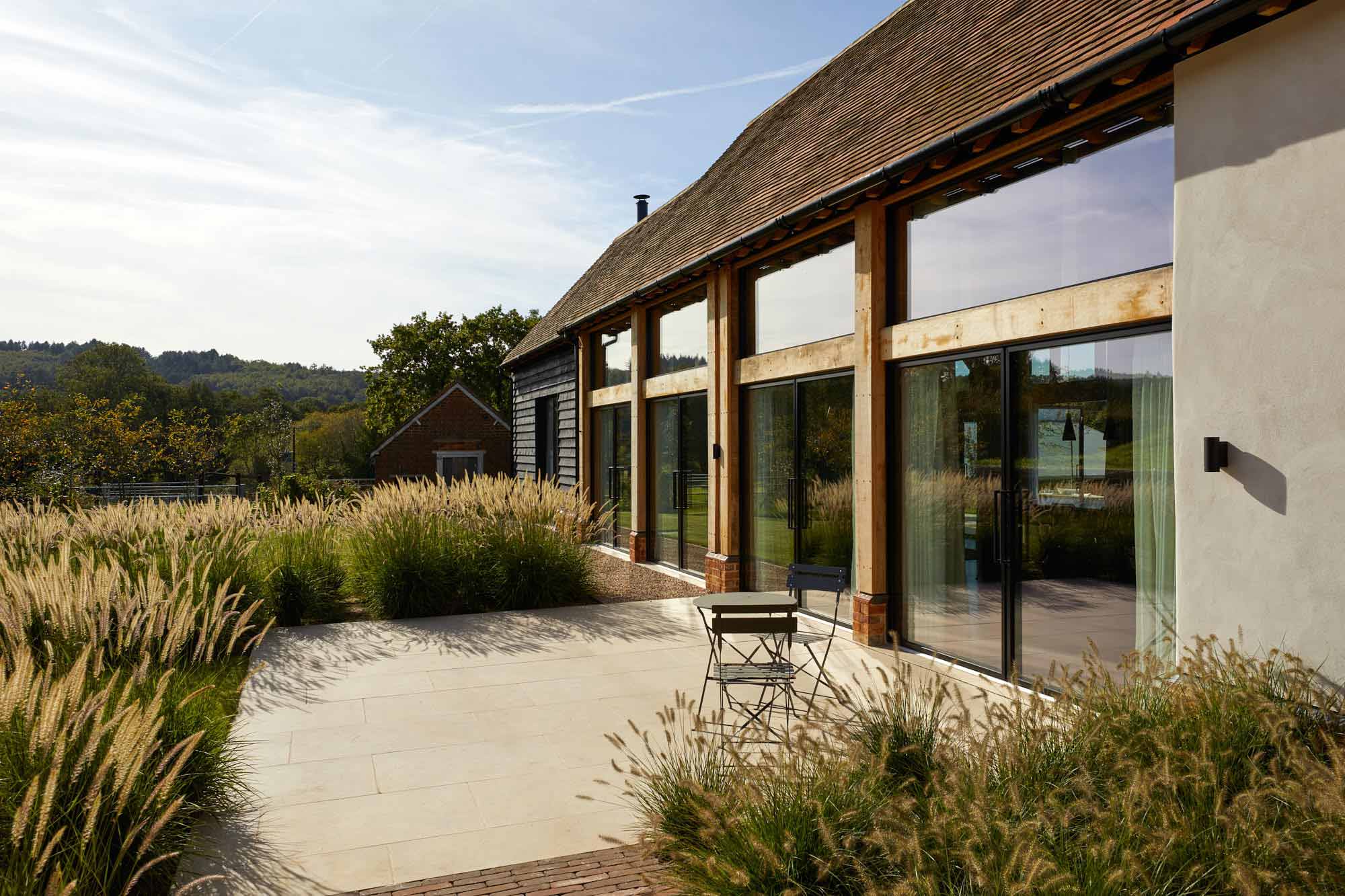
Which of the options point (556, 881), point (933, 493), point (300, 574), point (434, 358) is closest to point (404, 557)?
point (300, 574)

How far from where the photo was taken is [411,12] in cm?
1008

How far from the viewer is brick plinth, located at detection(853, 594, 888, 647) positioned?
7.31m

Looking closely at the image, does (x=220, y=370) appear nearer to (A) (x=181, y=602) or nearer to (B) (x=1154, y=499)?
(A) (x=181, y=602)

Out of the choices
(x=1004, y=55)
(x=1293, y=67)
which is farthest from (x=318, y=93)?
(x=1293, y=67)

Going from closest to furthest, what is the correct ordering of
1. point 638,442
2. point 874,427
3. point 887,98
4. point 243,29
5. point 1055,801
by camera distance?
point 1055,801
point 874,427
point 887,98
point 638,442
point 243,29

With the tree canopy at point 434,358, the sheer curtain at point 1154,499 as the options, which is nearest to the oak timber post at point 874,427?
the sheer curtain at point 1154,499

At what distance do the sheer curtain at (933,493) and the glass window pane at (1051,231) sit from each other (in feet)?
2.16

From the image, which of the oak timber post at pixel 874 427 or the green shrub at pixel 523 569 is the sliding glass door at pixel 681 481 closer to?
the green shrub at pixel 523 569

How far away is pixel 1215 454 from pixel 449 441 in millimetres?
26713

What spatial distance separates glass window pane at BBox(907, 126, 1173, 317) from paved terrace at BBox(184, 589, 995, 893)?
2970mm

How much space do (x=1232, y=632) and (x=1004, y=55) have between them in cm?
454

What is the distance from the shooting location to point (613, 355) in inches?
570

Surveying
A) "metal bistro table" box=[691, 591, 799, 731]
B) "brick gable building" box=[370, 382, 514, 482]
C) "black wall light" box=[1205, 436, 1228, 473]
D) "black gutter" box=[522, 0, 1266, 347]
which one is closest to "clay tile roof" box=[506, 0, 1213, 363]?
"black gutter" box=[522, 0, 1266, 347]

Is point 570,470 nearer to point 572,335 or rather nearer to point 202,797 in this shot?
point 572,335
